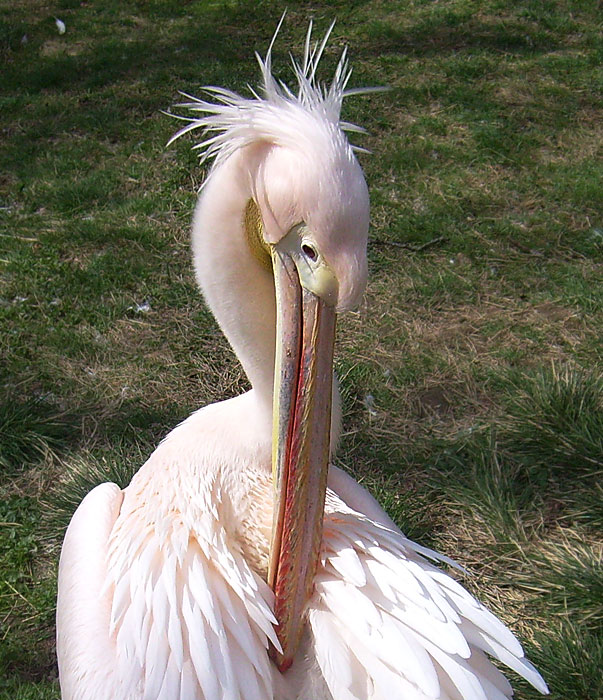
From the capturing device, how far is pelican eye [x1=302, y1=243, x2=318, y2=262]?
1.54 metres

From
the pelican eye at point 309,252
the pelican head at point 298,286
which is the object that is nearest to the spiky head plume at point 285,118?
the pelican head at point 298,286

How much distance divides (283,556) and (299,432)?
0.89ft

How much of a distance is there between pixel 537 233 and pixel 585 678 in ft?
8.53

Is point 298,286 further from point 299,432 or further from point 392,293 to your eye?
point 392,293

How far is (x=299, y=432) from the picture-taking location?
5.12 ft

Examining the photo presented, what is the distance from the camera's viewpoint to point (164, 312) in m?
3.71

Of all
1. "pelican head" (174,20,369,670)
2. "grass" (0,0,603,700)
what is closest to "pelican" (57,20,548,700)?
"pelican head" (174,20,369,670)

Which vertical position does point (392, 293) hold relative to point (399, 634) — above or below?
below

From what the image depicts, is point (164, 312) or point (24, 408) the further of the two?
point (164, 312)

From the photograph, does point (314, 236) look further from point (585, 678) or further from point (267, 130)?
point (585, 678)

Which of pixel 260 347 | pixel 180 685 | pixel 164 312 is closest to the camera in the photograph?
pixel 180 685

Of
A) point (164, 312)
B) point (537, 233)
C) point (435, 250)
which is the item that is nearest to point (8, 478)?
point (164, 312)

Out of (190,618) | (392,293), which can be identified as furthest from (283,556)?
(392,293)

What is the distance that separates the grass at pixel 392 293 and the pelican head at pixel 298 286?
3.21 ft
